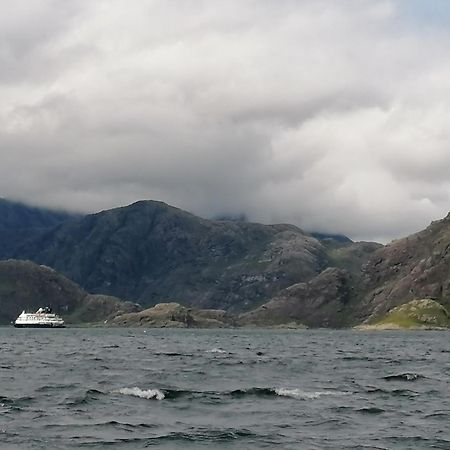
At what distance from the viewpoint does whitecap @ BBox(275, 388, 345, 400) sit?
71.1 meters

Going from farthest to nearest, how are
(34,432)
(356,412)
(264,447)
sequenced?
(356,412) < (34,432) < (264,447)

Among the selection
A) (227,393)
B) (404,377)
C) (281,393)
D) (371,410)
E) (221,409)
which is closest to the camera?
(371,410)

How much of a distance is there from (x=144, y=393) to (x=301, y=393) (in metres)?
14.6

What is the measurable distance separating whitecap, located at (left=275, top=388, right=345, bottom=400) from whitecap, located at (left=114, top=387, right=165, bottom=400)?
1110 cm

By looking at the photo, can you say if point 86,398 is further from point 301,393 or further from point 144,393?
point 301,393

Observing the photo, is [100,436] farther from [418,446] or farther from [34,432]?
[418,446]

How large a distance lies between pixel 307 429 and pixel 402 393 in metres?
26.0

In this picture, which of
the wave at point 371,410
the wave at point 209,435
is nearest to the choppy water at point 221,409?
the wave at point 209,435

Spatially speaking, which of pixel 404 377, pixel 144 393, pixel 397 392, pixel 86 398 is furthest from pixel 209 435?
pixel 404 377

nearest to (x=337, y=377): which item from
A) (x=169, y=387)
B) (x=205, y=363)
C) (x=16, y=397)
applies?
(x=169, y=387)

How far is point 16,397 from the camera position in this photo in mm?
69750

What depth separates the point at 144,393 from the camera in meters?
72.1

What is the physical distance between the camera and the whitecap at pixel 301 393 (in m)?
71.1

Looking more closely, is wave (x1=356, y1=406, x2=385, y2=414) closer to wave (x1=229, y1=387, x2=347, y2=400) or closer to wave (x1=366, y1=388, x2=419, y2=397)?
wave (x1=229, y1=387, x2=347, y2=400)
